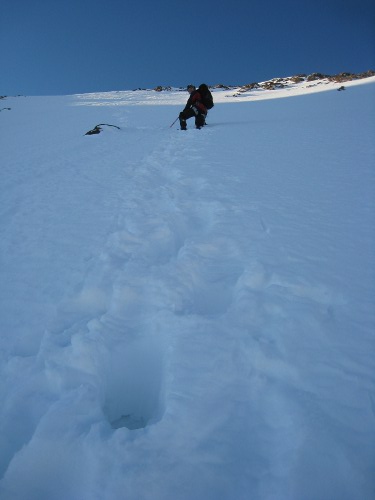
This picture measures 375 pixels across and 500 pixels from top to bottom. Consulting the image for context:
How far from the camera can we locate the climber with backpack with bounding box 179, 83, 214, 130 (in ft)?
24.7

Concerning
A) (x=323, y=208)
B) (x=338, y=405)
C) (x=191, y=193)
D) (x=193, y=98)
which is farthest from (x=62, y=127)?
(x=338, y=405)

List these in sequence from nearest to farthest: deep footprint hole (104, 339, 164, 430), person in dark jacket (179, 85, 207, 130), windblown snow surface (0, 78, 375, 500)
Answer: windblown snow surface (0, 78, 375, 500) → deep footprint hole (104, 339, 164, 430) → person in dark jacket (179, 85, 207, 130)

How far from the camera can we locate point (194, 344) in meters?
1.56

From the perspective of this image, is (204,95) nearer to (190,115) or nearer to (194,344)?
(190,115)

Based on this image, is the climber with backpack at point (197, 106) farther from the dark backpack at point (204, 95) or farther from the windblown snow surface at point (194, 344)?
the windblown snow surface at point (194, 344)

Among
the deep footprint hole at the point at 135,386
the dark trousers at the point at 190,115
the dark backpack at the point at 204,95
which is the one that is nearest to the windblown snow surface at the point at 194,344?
the deep footprint hole at the point at 135,386

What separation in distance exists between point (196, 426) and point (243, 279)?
92 cm

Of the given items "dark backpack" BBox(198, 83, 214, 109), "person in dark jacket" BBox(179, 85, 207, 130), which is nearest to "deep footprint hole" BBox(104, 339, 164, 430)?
"person in dark jacket" BBox(179, 85, 207, 130)

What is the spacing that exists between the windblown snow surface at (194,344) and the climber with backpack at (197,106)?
486 centimetres

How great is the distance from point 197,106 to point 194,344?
282 inches

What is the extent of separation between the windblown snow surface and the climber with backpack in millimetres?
4861

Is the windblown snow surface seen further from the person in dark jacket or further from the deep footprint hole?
the person in dark jacket

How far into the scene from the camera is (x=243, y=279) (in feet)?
6.33

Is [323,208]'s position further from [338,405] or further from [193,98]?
[193,98]
